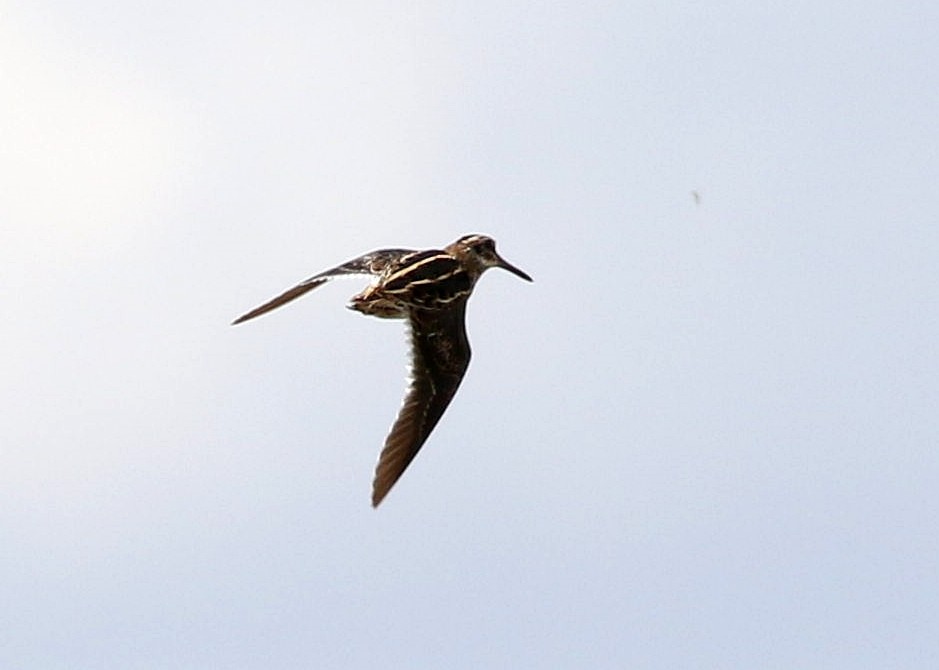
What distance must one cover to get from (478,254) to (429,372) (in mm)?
2135

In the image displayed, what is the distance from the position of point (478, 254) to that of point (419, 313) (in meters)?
1.74

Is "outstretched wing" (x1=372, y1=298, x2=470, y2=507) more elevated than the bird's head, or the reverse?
the bird's head

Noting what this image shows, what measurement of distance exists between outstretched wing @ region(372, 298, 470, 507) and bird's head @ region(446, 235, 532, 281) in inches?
29.6

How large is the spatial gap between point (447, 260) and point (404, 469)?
3.10 meters

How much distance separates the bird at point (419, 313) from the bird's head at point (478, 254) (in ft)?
0.11

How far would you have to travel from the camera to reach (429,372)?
82.6ft

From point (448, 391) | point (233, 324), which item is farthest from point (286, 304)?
point (448, 391)

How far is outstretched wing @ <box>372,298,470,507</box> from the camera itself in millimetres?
24781

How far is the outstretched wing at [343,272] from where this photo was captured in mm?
24438

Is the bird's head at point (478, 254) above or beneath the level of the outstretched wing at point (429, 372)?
above

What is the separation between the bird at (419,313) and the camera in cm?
2428

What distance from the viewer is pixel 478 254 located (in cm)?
2619

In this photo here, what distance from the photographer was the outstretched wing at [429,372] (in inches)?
976

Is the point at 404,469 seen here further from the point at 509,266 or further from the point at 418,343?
the point at 509,266
